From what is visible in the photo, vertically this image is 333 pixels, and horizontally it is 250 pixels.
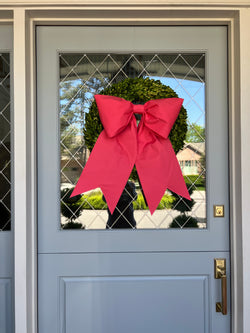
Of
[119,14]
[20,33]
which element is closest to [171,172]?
[119,14]

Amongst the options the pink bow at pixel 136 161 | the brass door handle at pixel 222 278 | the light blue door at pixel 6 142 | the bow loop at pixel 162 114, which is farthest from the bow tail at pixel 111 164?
the brass door handle at pixel 222 278

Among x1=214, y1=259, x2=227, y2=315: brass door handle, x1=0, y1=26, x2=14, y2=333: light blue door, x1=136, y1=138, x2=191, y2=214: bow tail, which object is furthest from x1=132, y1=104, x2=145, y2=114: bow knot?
x1=214, y1=259, x2=227, y2=315: brass door handle

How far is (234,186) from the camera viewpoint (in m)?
1.30

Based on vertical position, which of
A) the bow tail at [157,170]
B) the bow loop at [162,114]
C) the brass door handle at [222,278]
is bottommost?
the brass door handle at [222,278]

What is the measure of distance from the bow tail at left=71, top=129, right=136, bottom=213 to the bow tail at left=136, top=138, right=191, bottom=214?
0.06m

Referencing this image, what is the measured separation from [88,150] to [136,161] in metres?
0.24

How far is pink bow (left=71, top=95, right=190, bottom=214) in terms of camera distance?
1323 millimetres

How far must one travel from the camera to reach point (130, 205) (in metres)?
1.37

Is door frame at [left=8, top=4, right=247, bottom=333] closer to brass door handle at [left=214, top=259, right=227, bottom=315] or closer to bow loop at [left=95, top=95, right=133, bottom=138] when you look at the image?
brass door handle at [left=214, top=259, right=227, bottom=315]

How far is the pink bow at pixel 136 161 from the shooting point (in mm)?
1323

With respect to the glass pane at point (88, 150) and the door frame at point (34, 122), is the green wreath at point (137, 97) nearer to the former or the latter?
the glass pane at point (88, 150)

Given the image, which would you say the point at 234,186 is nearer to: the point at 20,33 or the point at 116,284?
the point at 116,284

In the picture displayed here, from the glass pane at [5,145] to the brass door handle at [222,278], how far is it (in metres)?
1.02

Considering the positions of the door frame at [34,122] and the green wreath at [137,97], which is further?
the green wreath at [137,97]
